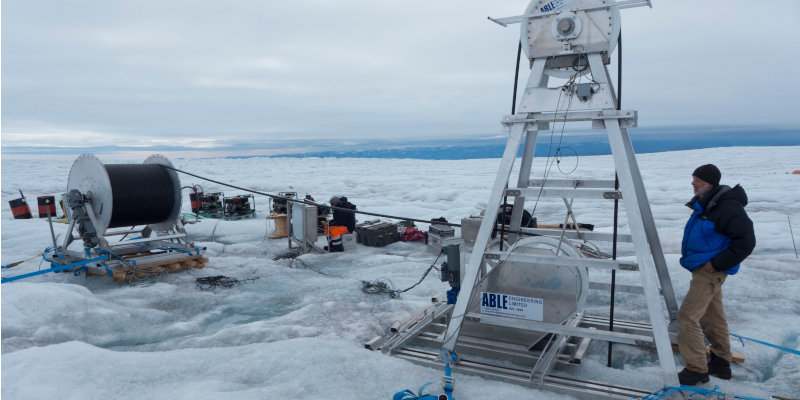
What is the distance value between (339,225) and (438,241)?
2.30 m

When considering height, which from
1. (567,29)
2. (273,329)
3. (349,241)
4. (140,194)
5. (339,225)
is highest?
(567,29)

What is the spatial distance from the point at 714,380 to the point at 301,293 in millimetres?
4676

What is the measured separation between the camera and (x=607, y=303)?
18.2 feet

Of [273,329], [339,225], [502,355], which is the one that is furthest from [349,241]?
[502,355]

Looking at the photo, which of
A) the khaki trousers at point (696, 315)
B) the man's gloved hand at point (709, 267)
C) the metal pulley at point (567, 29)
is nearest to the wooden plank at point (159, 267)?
the metal pulley at point (567, 29)

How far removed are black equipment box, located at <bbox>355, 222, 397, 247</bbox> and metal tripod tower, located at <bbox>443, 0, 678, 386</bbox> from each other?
550 centimetres

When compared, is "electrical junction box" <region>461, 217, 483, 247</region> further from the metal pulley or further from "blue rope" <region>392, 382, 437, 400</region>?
"blue rope" <region>392, 382, 437, 400</region>

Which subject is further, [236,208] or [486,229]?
[236,208]

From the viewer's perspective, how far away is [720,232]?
10.4 feet

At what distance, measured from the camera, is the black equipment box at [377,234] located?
29.7 feet

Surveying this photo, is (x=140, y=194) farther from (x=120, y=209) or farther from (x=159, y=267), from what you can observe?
(x=159, y=267)

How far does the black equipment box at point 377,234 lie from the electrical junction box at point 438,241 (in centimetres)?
100

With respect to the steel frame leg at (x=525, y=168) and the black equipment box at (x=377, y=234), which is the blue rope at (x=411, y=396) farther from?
the black equipment box at (x=377, y=234)

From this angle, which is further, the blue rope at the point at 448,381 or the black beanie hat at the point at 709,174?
the black beanie hat at the point at 709,174
